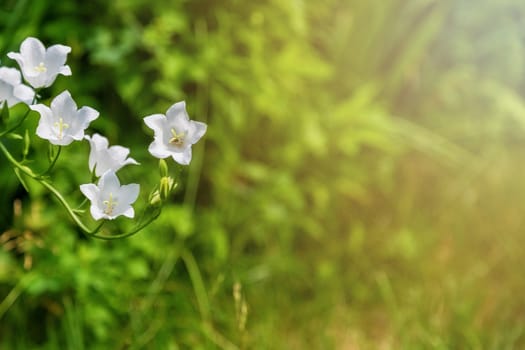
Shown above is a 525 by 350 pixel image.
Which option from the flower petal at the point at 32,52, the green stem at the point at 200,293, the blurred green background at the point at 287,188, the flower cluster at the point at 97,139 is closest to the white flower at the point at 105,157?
the flower cluster at the point at 97,139

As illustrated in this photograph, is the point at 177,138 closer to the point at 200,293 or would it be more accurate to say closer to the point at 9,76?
the point at 9,76

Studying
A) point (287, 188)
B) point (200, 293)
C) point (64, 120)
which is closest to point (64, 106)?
point (64, 120)

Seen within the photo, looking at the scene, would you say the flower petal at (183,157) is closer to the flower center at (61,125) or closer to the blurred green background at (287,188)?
the flower center at (61,125)

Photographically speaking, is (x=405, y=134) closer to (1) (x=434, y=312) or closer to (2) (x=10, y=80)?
(1) (x=434, y=312)

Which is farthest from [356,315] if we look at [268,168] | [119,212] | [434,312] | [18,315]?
[119,212]

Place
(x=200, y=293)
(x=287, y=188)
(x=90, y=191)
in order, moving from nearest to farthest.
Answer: (x=90, y=191)
(x=200, y=293)
(x=287, y=188)
